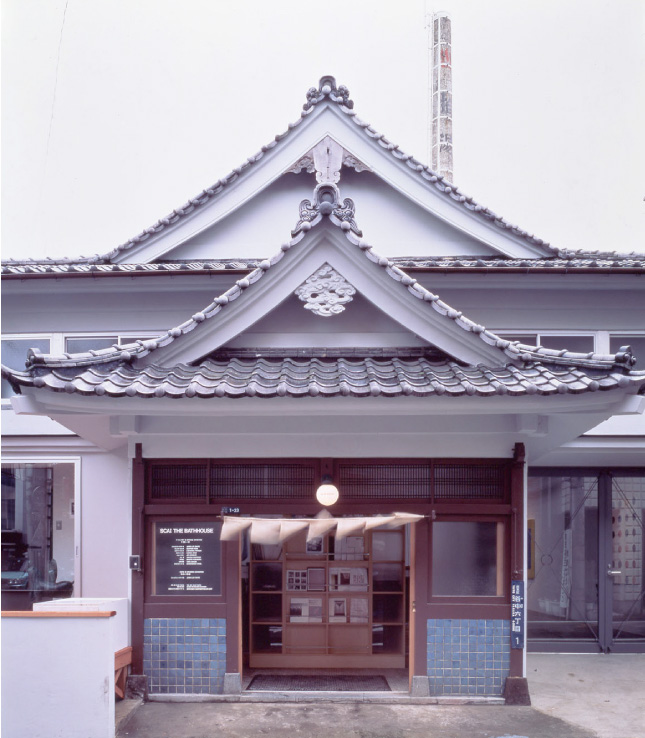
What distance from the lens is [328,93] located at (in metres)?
10.8

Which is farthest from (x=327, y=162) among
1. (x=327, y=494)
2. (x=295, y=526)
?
(x=295, y=526)

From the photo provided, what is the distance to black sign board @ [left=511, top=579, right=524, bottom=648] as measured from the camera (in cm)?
734

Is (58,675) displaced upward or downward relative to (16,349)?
downward

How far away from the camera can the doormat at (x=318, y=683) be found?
7916mm

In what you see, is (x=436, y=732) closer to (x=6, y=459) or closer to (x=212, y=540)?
(x=212, y=540)

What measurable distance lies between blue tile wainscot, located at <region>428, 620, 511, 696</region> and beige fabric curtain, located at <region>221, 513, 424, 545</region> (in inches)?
68.9

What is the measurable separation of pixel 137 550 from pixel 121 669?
4.68 feet

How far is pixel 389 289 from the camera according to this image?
662 cm

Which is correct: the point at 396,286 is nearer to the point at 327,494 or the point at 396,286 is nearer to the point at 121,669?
the point at 327,494

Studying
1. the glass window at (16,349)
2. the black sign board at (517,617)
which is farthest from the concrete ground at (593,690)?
the glass window at (16,349)

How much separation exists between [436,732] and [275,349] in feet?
15.5

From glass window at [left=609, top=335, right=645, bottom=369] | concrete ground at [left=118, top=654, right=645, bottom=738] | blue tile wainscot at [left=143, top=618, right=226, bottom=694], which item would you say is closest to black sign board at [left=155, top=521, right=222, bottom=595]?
blue tile wainscot at [left=143, top=618, right=226, bottom=694]

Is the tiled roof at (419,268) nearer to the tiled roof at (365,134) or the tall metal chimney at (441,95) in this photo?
the tiled roof at (365,134)

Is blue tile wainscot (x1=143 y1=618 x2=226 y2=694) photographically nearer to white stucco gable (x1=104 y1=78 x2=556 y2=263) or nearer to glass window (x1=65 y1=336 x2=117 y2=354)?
glass window (x1=65 y1=336 x2=117 y2=354)
